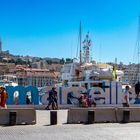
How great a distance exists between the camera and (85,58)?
55.5 meters

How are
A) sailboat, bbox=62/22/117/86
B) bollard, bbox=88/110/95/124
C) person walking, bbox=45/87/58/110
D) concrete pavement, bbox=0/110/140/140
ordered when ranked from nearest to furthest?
concrete pavement, bbox=0/110/140/140
bollard, bbox=88/110/95/124
person walking, bbox=45/87/58/110
sailboat, bbox=62/22/117/86

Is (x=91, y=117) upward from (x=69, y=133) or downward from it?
upward

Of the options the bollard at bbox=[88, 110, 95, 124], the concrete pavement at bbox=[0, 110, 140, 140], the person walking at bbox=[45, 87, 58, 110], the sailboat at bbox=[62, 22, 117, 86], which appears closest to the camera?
the concrete pavement at bbox=[0, 110, 140, 140]

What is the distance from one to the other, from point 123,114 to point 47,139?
6652 millimetres

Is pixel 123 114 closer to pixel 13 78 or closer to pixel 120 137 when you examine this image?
pixel 120 137

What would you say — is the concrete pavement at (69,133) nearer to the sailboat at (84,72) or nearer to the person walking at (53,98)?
the person walking at (53,98)

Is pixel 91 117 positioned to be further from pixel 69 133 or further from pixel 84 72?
pixel 84 72

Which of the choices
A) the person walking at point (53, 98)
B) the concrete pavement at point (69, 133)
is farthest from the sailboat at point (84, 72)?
the concrete pavement at point (69, 133)

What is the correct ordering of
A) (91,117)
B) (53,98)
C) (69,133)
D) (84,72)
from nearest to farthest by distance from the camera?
(69,133), (91,117), (53,98), (84,72)

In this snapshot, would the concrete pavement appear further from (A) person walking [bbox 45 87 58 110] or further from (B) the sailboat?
(B) the sailboat

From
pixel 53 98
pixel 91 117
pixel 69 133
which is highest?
pixel 53 98

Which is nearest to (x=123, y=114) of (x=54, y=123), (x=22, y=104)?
(x=54, y=123)

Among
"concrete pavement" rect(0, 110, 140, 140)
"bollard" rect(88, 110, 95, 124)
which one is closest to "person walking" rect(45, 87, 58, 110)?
"bollard" rect(88, 110, 95, 124)

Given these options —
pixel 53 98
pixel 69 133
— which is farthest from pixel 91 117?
pixel 53 98
